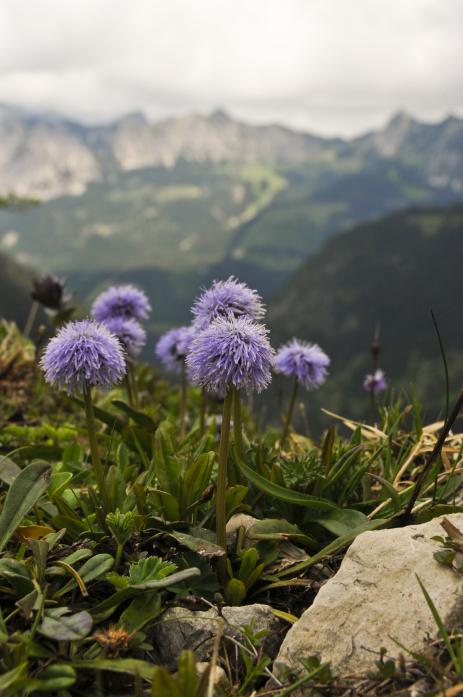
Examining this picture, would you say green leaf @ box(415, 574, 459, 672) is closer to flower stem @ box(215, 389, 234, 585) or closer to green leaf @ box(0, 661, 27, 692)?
flower stem @ box(215, 389, 234, 585)

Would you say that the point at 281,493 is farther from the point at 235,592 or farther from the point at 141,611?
the point at 141,611

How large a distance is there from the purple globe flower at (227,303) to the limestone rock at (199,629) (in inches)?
74.7

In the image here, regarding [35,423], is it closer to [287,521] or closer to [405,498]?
[287,521]

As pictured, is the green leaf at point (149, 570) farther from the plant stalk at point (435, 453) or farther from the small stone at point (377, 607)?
the plant stalk at point (435, 453)

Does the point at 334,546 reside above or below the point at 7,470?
below

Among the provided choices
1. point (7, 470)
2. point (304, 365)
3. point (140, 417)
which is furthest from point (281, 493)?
point (304, 365)

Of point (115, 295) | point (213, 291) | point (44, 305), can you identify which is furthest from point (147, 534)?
point (44, 305)

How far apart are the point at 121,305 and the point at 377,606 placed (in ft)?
15.1

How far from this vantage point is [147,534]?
14.1 ft

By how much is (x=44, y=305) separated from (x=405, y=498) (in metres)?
5.05

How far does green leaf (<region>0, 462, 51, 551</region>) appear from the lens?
4074mm

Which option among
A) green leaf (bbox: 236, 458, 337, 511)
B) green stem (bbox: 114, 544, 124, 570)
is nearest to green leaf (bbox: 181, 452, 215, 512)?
green leaf (bbox: 236, 458, 337, 511)

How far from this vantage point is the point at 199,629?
365 centimetres

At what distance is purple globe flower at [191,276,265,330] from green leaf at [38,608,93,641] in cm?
209
